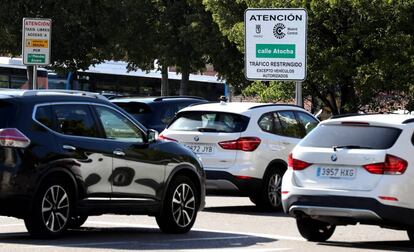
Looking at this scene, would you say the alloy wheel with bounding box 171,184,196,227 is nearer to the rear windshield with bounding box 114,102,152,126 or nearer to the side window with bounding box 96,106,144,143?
the side window with bounding box 96,106,144,143

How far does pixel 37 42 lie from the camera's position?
2322cm

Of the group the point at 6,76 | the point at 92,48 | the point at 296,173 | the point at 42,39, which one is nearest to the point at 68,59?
the point at 92,48

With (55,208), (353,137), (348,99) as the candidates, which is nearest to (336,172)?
(353,137)

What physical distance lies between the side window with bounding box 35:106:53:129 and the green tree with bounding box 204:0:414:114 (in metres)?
26.5

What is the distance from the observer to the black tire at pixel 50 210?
1159cm

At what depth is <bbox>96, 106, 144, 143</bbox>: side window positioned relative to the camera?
12.6 m

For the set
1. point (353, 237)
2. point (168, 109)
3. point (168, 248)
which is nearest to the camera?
point (168, 248)

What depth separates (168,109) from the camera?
2170 cm

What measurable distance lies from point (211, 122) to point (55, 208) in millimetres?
5279

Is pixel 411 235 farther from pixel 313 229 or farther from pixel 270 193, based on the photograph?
pixel 270 193

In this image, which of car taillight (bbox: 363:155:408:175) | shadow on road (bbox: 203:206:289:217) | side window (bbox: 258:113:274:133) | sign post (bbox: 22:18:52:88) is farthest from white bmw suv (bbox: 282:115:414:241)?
sign post (bbox: 22:18:52:88)

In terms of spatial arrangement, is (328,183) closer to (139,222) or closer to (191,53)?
(139,222)

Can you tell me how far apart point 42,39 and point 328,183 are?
12.5m

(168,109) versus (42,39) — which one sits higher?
(42,39)
